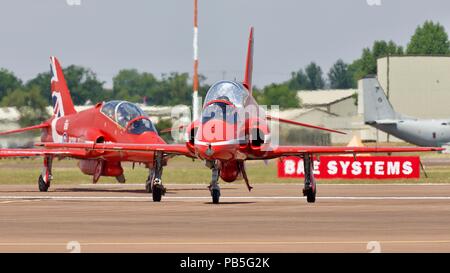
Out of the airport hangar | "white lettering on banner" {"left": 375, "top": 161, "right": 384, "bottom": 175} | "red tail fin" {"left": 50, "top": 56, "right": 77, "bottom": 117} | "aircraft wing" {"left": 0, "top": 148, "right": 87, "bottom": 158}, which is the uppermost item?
the airport hangar

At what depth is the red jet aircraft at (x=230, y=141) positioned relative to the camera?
2834cm

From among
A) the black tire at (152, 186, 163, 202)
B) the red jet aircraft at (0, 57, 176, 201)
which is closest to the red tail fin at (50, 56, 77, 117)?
the red jet aircraft at (0, 57, 176, 201)

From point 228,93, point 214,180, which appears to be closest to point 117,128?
point 214,180

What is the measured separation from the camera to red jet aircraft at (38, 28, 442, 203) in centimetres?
2834

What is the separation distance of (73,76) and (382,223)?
262ft

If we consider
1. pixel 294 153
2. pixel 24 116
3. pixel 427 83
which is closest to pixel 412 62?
pixel 427 83

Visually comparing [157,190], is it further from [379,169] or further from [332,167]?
[379,169]

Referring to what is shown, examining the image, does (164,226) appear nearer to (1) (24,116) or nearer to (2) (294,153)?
(2) (294,153)

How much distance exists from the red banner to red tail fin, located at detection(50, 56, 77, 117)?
33.7ft

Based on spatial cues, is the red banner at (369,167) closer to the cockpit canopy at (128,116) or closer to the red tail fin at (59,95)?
the red tail fin at (59,95)

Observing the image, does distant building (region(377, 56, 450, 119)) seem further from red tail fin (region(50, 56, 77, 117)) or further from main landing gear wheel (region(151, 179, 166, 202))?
main landing gear wheel (region(151, 179, 166, 202))

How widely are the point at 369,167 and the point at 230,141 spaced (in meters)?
21.8

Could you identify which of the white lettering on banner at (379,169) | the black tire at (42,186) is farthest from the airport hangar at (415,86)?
the black tire at (42,186)

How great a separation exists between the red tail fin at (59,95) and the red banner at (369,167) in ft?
33.7
